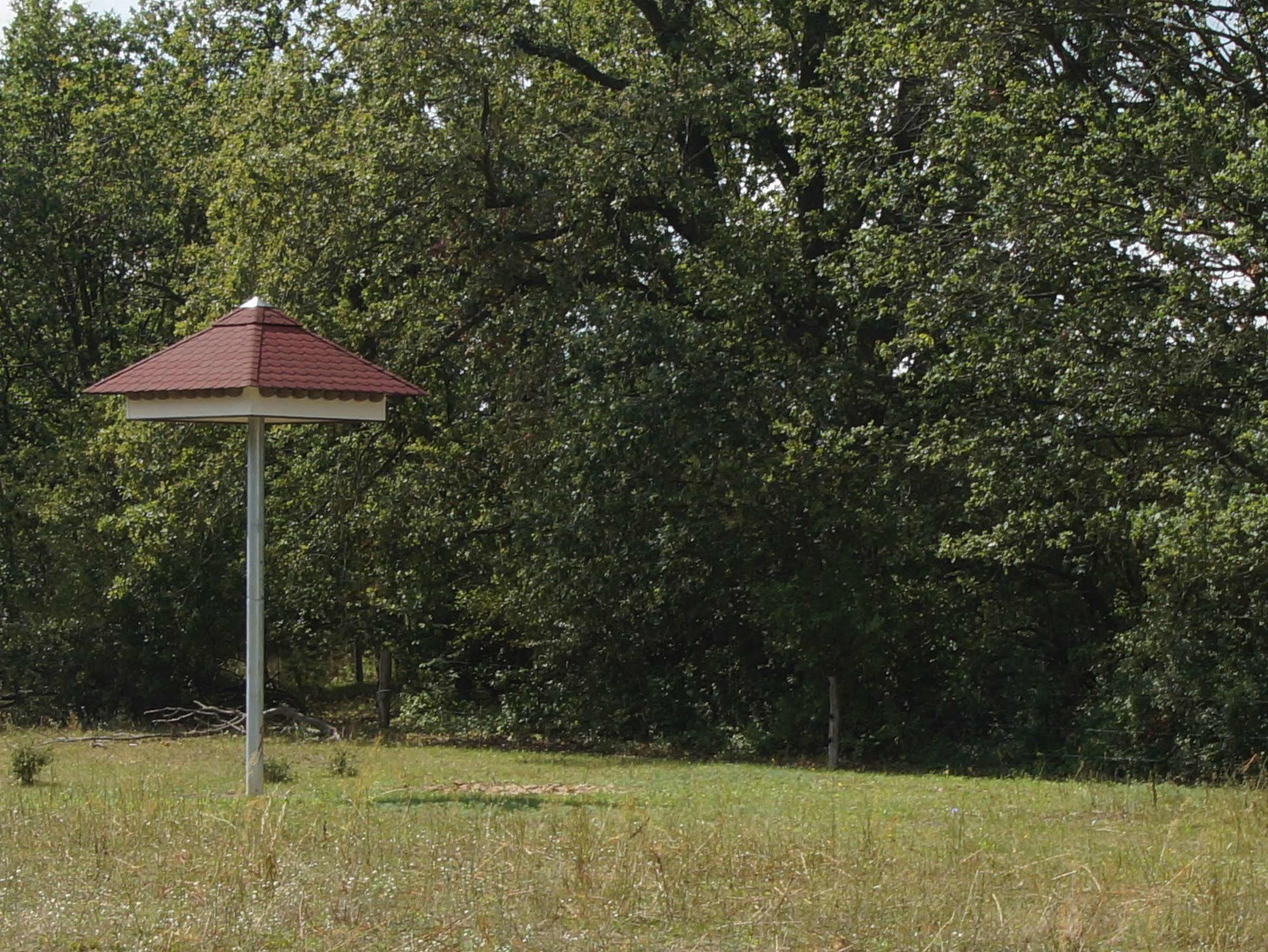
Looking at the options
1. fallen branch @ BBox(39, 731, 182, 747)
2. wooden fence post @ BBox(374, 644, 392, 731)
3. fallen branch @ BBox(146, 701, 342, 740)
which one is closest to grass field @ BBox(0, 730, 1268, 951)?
fallen branch @ BBox(39, 731, 182, 747)

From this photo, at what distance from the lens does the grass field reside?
729cm

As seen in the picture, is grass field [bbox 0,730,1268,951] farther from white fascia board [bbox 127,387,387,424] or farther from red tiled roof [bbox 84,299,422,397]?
red tiled roof [bbox 84,299,422,397]

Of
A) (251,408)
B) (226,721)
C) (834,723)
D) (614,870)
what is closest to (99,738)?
(226,721)

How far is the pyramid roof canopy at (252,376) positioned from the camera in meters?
11.2

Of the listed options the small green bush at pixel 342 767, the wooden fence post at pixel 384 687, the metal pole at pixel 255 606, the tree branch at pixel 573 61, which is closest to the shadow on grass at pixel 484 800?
the metal pole at pixel 255 606

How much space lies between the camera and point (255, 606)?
38.1 ft

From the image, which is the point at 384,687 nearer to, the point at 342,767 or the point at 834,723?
the point at 834,723

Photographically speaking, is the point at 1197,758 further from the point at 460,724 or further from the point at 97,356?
the point at 97,356

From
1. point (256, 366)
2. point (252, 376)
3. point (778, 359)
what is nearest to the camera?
point (252, 376)

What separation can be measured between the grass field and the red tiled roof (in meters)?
3.16

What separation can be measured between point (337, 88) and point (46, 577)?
36.7ft

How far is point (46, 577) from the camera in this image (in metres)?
25.0

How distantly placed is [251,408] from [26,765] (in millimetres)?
4226

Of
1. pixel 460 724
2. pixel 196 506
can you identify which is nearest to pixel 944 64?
pixel 196 506
